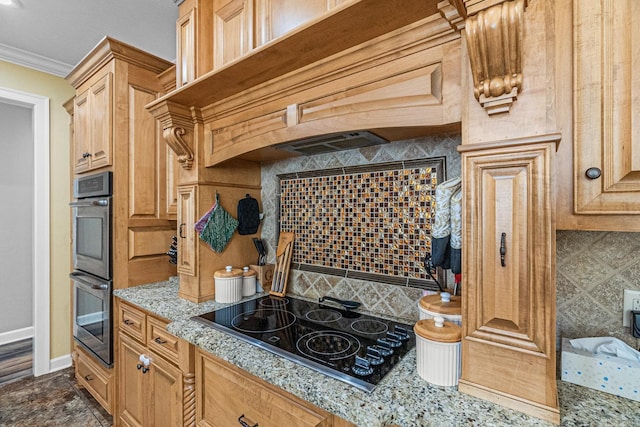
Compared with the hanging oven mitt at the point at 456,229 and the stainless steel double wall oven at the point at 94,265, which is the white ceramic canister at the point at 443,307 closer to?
the hanging oven mitt at the point at 456,229

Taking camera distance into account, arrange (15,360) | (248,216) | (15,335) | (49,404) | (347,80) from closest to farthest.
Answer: (347,80) → (248,216) → (49,404) → (15,360) → (15,335)

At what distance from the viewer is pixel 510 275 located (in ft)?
2.47

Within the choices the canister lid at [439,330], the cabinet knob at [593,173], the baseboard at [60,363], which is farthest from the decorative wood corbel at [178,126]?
the baseboard at [60,363]

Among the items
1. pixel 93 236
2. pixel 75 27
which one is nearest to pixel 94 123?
pixel 75 27

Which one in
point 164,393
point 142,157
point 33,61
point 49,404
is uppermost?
point 33,61

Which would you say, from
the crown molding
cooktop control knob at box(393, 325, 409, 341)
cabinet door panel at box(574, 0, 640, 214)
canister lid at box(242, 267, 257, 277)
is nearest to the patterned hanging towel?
canister lid at box(242, 267, 257, 277)

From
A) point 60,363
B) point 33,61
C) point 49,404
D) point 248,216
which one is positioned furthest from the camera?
point 60,363

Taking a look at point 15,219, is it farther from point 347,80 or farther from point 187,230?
point 347,80

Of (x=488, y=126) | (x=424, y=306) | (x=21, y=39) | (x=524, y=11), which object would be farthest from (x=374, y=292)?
(x=21, y=39)

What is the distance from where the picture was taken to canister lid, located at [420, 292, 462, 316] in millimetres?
967

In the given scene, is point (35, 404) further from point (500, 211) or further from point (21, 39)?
point (500, 211)

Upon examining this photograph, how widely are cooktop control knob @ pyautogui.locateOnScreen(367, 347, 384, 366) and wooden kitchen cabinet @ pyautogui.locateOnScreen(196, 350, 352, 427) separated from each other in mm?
183

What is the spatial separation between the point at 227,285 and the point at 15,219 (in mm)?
3484

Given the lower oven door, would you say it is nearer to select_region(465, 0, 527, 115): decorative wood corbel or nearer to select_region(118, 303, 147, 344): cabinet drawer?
select_region(118, 303, 147, 344): cabinet drawer
